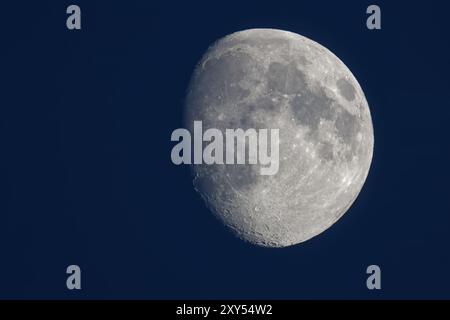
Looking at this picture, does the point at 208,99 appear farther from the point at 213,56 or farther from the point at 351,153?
→ the point at 351,153

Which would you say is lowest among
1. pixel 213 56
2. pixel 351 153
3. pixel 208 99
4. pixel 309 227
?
pixel 309 227

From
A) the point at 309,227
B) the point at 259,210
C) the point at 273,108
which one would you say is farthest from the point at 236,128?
the point at 309,227

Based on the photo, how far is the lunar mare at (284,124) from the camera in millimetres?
14391

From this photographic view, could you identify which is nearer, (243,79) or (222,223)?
(243,79)

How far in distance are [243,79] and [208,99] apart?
833mm

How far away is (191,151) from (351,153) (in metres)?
3.28

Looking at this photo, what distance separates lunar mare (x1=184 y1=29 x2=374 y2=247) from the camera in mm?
14391

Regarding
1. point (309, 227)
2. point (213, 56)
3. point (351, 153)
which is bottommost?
point (309, 227)

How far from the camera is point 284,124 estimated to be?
46.8 ft

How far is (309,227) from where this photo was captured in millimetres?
15570

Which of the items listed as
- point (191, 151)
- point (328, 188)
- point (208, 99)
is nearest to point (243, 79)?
point (208, 99)

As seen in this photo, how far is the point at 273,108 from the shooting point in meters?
14.3

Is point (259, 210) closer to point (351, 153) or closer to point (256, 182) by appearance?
point (256, 182)

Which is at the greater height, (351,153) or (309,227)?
(351,153)
